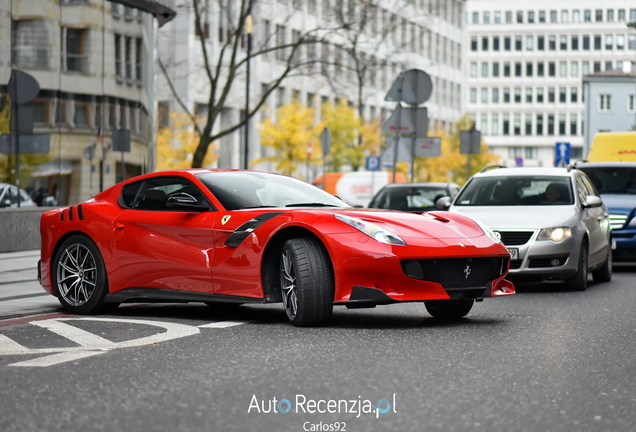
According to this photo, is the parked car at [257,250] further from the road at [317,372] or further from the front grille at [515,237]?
the front grille at [515,237]

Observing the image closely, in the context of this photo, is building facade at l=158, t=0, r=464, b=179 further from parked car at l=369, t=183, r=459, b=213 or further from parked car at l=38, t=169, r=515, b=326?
parked car at l=38, t=169, r=515, b=326

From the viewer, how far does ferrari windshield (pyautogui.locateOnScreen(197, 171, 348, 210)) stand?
30.7ft

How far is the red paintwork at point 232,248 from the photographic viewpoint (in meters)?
8.45

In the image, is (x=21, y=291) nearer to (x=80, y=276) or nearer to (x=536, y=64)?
(x=80, y=276)

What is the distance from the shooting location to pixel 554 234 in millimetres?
13016

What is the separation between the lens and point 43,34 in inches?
833

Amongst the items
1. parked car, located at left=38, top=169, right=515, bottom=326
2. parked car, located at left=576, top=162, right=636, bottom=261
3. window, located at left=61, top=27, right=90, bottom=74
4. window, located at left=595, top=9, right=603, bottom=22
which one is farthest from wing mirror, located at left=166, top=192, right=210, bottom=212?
window, located at left=595, top=9, right=603, bottom=22

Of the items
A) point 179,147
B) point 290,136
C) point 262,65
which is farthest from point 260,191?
point 262,65

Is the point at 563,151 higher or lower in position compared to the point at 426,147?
higher

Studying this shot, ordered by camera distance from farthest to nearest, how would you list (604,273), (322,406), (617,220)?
(617,220) → (604,273) → (322,406)

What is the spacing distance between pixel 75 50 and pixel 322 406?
17914 mm

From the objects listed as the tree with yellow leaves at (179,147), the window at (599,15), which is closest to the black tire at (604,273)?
the tree with yellow leaves at (179,147)

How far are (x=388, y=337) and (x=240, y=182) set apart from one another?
219 cm

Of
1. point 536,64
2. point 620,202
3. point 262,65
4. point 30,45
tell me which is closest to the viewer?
point 620,202
